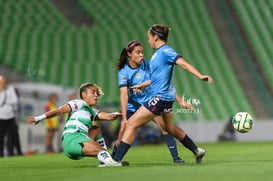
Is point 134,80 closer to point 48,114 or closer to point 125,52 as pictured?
point 125,52

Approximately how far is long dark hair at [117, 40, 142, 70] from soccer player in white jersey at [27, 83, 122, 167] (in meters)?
0.62

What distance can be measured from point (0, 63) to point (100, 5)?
21.1 ft

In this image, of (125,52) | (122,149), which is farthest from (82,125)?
(125,52)

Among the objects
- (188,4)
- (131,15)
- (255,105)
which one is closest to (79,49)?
(131,15)

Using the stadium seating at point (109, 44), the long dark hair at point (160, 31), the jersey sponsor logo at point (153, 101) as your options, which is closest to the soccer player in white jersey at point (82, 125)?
the jersey sponsor logo at point (153, 101)

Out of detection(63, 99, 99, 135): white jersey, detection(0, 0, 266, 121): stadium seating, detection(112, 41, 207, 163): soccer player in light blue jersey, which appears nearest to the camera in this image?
detection(63, 99, 99, 135): white jersey

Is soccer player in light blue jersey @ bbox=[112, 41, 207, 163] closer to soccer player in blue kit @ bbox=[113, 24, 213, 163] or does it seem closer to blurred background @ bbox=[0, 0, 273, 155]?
soccer player in blue kit @ bbox=[113, 24, 213, 163]

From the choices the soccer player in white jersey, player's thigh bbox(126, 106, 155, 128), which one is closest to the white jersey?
the soccer player in white jersey

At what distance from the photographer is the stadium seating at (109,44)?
27562 millimetres

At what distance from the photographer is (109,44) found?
2994 centimetres

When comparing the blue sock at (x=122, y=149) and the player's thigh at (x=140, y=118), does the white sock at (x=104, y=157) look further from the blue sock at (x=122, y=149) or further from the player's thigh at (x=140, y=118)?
the player's thigh at (x=140, y=118)

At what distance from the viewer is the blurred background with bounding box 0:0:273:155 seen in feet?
88.7

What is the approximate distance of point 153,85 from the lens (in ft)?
31.8

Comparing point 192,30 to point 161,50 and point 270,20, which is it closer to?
point 270,20
